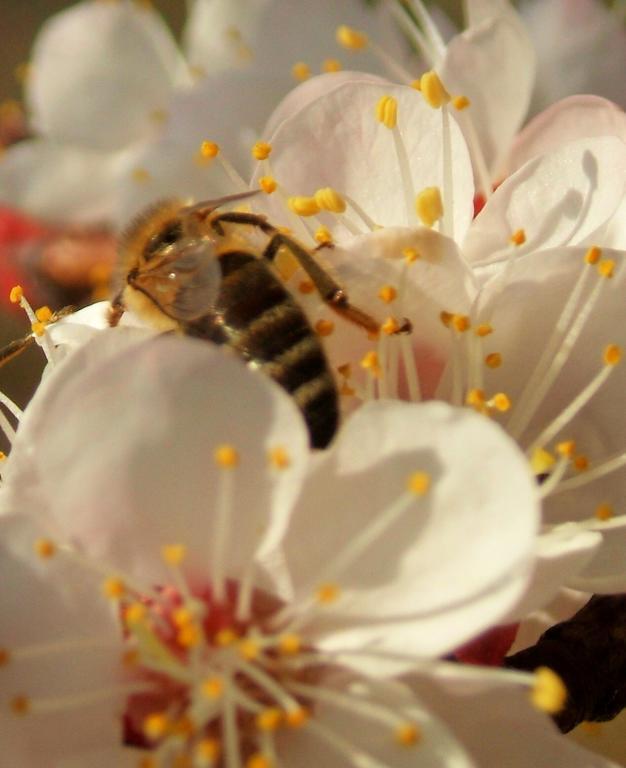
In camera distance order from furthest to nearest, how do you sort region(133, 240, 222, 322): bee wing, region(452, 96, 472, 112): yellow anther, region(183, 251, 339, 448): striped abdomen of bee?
region(452, 96, 472, 112): yellow anther
region(133, 240, 222, 322): bee wing
region(183, 251, 339, 448): striped abdomen of bee

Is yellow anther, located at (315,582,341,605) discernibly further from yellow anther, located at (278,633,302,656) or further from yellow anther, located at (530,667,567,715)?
yellow anther, located at (530,667,567,715)

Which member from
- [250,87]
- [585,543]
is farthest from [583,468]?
[250,87]

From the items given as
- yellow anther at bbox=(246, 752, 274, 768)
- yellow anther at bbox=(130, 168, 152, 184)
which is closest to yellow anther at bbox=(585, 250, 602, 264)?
yellow anther at bbox=(246, 752, 274, 768)

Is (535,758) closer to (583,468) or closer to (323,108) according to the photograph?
(583,468)

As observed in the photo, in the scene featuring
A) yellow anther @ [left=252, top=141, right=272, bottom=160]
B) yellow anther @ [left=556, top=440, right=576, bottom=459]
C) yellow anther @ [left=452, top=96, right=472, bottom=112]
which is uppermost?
yellow anther @ [left=252, top=141, right=272, bottom=160]

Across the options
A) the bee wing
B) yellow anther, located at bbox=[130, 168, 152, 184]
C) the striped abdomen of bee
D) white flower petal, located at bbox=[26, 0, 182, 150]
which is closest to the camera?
the striped abdomen of bee

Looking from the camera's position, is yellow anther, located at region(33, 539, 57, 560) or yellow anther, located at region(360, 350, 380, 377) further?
yellow anther, located at region(360, 350, 380, 377)
